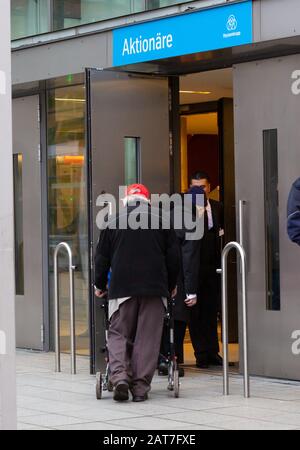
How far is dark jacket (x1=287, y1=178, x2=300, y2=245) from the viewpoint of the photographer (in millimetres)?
7887

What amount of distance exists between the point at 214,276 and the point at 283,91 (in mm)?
2291

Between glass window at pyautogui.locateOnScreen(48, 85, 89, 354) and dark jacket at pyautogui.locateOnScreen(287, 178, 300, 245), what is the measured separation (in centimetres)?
488

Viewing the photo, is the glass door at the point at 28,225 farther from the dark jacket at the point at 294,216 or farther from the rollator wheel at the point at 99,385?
the dark jacket at the point at 294,216

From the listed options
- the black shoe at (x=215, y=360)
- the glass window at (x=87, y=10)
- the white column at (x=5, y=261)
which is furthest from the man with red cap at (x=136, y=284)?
the white column at (x=5, y=261)

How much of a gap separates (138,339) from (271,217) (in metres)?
1.92

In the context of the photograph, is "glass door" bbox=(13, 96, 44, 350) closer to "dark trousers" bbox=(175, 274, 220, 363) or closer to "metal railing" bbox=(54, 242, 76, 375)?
"metal railing" bbox=(54, 242, 76, 375)

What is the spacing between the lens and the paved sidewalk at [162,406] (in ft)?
26.4

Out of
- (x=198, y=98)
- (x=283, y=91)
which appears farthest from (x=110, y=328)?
(x=198, y=98)

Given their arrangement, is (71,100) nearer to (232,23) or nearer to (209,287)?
(209,287)

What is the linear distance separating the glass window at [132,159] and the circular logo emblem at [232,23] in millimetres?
1851

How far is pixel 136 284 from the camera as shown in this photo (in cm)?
927

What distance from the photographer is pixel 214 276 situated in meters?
11.6

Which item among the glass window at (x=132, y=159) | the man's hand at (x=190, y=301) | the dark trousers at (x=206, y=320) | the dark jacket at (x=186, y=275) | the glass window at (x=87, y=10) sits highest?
the glass window at (x=87, y=10)

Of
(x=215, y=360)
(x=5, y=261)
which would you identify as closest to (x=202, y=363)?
(x=215, y=360)
